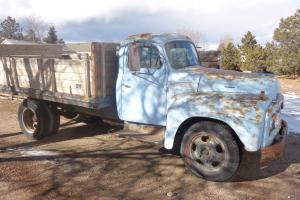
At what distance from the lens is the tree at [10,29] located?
7150 cm

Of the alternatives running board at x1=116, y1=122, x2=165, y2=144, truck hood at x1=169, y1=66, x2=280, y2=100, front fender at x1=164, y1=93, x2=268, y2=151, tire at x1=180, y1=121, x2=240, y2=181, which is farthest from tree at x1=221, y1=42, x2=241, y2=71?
tire at x1=180, y1=121, x2=240, y2=181

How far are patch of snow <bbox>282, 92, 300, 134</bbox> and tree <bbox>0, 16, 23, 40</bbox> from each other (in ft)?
213

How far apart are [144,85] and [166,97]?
491mm

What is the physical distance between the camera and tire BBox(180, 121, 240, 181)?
18.1 feet

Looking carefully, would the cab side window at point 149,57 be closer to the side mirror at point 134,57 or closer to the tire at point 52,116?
the side mirror at point 134,57

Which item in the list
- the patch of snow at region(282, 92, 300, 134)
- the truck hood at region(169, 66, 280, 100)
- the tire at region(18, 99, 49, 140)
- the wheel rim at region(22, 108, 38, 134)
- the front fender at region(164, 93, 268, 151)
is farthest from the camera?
the patch of snow at region(282, 92, 300, 134)

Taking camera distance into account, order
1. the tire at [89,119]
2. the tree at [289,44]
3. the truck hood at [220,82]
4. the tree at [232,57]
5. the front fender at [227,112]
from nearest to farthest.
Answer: the front fender at [227,112] → the truck hood at [220,82] → the tire at [89,119] → the tree at [289,44] → the tree at [232,57]

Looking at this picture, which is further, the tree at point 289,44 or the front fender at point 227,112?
the tree at point 289,44

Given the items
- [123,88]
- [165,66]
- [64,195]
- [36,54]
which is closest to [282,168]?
[165,66]

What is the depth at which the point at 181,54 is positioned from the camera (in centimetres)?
689

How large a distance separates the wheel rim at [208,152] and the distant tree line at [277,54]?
16633 mm

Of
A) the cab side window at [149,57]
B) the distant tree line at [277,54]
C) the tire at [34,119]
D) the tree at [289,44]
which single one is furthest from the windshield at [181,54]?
the tree at [289,44]

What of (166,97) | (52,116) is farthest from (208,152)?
(52,116)

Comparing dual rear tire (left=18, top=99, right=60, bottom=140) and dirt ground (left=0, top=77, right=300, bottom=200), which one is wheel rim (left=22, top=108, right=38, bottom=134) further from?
dirt ground (left=0, top=77, right=300, bottom=200)
